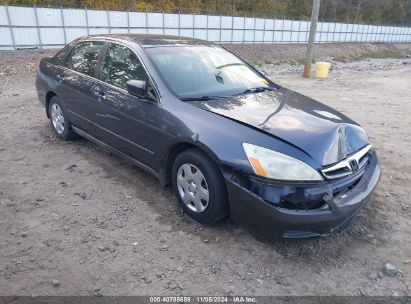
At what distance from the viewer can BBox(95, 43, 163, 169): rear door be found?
361cm

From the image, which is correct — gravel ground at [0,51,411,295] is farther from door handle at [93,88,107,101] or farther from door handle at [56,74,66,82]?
door handle at [56,74,66,82]

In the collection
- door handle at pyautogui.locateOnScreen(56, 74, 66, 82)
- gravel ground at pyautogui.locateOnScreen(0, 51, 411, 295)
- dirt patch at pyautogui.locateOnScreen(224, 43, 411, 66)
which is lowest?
dirt patch at pyautogui.locateOnScreen(224, 43, 411, 66)

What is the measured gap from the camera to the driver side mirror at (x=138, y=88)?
11.5ft

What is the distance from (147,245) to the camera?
3115 millimetres

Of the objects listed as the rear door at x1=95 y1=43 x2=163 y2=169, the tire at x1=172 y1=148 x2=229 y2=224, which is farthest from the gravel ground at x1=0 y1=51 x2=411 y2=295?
the rear door at x1=95 y1=43 x2=163 y2=169

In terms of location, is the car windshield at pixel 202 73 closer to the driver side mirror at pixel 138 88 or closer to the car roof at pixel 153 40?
the car roof at pixel 153 40

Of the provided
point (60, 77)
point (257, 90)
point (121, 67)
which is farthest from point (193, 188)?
point (60, 77)

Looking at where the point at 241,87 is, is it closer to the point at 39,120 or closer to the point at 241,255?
the point at 241,255

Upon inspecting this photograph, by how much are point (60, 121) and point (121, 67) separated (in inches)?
71.3

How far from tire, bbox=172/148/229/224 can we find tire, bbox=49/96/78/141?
246cm

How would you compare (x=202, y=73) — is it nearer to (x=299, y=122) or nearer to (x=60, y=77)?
(x=299, y=122)

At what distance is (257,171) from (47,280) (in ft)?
5.84

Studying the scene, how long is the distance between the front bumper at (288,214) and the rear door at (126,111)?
42.3 inches

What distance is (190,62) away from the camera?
400 cm
